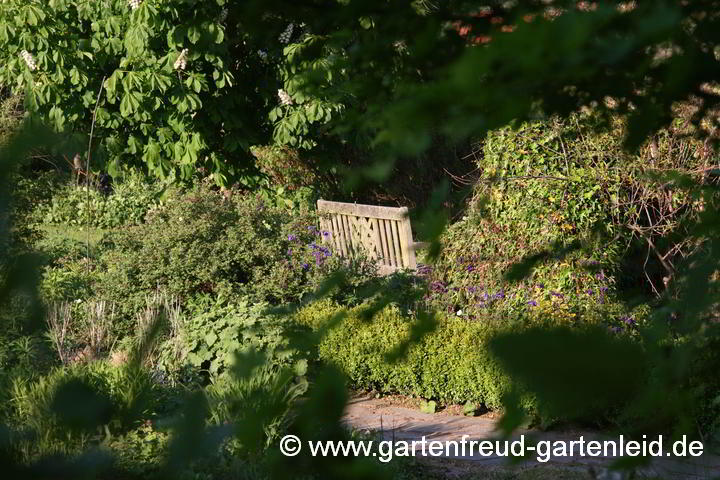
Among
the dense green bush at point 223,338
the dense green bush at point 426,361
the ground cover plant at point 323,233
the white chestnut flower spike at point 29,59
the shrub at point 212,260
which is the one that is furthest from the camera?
the white chestnut flower spike at point 29,59

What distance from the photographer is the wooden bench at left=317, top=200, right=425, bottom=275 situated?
8.16 metres

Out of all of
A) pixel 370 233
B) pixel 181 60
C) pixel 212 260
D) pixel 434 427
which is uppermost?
pixel 181 60

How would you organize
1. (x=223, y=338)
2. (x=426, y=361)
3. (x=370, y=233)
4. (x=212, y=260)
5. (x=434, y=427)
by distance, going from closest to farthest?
(x=434, y=427) → (x=223, y=338) → (x=426, y=361) → (x=212, y=260) → (x=370, y=233)

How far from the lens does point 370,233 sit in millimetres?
8438

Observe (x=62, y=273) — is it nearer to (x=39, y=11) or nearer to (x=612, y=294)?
(x=39, y=11)

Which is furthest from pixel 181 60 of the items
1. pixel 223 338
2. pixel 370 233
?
pixel 223 338

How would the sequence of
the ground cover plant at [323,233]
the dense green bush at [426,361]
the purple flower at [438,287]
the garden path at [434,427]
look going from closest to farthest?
the ground cover plant at [323,233], the garden path at [434,427], the dense green bush at [426,361], the purple flower at [438,287]

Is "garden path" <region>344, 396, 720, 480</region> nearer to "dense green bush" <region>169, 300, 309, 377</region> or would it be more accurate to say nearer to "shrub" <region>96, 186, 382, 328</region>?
"dense green bush" <region>169, 300, 309, 377</region>

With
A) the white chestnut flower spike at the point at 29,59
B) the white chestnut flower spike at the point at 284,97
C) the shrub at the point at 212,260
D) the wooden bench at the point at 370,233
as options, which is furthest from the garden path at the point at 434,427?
the white chestnut flower spike at the point at 29,59

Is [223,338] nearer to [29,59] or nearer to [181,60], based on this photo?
[181,60]

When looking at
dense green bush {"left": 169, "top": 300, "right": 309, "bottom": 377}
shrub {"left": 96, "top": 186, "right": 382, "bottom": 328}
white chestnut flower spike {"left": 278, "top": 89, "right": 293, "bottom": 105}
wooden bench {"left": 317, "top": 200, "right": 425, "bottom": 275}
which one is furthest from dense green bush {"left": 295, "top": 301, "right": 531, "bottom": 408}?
white chestnut flower spike {"left": 278, "top": 89, "right": 293, "bottom": 105}

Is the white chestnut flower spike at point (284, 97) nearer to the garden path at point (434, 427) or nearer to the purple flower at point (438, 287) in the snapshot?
the purple flower at point (438, 287)

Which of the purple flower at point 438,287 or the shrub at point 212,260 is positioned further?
the shrub at point 212,260

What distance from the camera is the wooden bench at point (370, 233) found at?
816cm
